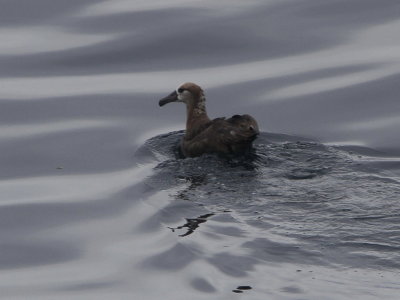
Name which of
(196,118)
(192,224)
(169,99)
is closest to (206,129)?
(196,118)

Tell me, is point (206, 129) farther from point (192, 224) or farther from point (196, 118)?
point (192, 224)

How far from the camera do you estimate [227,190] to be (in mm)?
12695

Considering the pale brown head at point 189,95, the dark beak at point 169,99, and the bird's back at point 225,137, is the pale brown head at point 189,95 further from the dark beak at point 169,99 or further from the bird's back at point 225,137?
the bird's back at point 225,137

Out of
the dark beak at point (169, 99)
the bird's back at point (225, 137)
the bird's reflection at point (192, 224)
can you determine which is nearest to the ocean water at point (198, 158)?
the bird's reflection at point (192, 224)

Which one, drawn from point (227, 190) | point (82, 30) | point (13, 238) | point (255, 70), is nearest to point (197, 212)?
point (227, 190)

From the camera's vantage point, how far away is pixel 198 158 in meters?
14.0

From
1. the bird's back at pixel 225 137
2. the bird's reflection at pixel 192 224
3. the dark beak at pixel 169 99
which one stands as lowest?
the bird's reflection at pixel 192 224

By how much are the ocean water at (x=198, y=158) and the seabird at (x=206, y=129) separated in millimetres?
197

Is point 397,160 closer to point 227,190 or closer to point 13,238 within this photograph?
point 227,190

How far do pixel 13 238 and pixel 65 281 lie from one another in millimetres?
1348

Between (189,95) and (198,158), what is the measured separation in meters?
1.40

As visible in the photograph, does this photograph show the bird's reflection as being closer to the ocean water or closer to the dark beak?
the ocean water

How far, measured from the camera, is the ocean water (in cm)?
1058

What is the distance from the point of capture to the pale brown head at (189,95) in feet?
49.5
